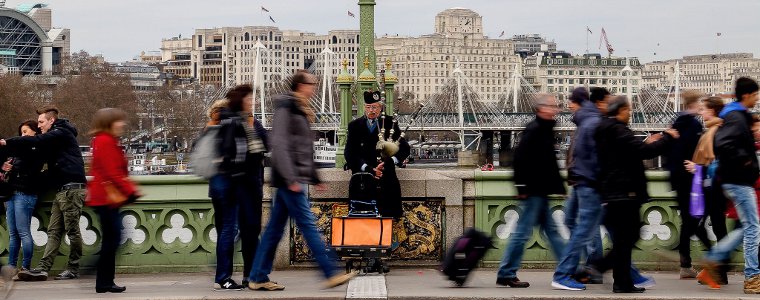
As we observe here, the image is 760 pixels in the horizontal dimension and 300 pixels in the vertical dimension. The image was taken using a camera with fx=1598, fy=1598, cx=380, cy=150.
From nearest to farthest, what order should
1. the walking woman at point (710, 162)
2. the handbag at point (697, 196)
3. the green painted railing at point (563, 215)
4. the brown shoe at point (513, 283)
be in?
the brown shoe at point (513, 283)
the walking woman at point (710, 162)
the handbag at point (697, 196)
the green painted railing at point (563, 215)

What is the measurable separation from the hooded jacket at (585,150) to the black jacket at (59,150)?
4.24m

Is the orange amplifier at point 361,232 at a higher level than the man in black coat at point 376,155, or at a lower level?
lower

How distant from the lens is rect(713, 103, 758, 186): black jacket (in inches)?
471

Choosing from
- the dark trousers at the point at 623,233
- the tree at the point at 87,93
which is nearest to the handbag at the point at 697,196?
the dark trousers at the point at 623,233

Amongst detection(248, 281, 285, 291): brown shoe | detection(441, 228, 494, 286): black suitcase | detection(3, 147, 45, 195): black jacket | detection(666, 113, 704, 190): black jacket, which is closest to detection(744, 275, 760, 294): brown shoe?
detection(666, 113, 704, 190): black jacket

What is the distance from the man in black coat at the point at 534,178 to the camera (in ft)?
40.3

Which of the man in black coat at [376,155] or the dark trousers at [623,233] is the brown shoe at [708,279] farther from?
the man in black coat at [376,155]

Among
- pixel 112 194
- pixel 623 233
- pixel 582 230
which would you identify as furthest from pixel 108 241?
pixel 623 233

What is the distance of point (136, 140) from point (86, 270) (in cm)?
15601

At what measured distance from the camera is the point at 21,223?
44.5 ft

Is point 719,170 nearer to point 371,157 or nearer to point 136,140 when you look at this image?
point 371,157

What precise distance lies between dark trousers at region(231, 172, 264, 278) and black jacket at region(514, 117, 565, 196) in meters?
2.02

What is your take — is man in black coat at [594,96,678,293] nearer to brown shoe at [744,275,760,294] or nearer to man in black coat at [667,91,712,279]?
brown shoe at [744,275,760,294]

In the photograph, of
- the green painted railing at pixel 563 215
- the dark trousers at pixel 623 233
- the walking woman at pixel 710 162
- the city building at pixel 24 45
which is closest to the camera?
the dark trousers at pixel 623 233
